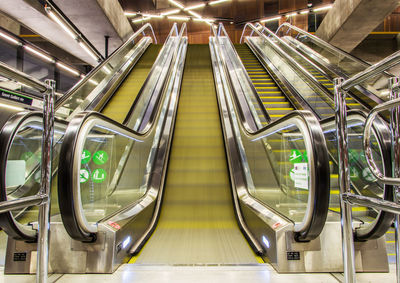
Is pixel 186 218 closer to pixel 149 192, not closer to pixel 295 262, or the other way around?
pixel 149 192

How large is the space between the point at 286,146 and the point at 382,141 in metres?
0.91

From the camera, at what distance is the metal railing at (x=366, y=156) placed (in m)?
1.26

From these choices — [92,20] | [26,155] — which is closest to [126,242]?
[26,155]

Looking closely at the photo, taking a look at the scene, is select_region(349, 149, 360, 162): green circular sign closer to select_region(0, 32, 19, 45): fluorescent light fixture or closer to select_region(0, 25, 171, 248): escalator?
select_region(0, 25, 171, 248): escalator

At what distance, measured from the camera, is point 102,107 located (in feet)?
18.0

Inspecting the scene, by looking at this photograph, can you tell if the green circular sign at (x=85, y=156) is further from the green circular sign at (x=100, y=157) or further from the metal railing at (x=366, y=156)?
the metal railing at (x=366, y=156)

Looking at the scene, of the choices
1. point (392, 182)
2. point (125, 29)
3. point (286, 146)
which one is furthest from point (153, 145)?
point (125, 29)

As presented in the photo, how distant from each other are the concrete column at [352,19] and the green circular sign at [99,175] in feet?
23.6

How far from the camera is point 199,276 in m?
1.89

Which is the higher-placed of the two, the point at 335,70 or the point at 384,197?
the point at 335,70

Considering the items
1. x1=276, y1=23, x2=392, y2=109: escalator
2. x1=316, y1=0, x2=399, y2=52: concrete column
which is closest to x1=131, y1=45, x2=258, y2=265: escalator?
x1=276, y1=23, x2=392, y2=109: escalator

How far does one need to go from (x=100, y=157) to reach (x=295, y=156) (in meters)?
1.81

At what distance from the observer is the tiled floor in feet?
6.07

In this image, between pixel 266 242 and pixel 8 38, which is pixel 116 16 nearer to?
pixel 8 38
